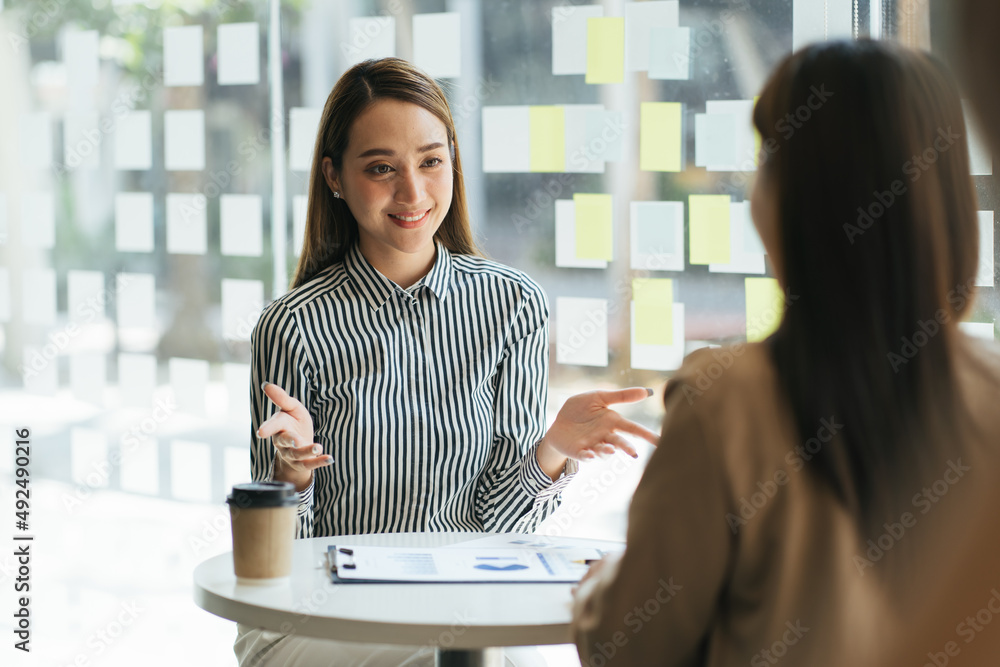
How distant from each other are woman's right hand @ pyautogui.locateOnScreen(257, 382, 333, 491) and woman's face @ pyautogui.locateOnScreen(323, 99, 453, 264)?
0.39 m

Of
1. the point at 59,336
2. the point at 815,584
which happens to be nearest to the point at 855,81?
the point at 815,584

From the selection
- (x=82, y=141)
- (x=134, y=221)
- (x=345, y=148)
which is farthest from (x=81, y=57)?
(x=345, y=148)

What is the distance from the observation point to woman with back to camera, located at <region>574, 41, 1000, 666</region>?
0.83 meters

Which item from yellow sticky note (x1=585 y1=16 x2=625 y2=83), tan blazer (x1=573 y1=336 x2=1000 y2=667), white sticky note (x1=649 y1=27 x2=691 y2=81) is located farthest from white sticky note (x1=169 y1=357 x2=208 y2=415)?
tan blazer (x1=573 y1=336 x2=1000 y2=667)

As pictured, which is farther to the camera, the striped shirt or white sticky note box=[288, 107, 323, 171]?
white sticky note box=[288, 107, 323, 171]

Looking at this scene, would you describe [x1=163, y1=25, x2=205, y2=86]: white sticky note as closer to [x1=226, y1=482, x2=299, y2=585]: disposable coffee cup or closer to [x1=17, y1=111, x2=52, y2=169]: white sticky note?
[x1=17, y1=111, x2=52, y2=169]: white sticky note

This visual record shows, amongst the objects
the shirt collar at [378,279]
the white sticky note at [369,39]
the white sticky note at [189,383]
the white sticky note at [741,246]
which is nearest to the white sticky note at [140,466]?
the white sticky note at [189,383]

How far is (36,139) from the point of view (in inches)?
129

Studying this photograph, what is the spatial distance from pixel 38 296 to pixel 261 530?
2.49 metres

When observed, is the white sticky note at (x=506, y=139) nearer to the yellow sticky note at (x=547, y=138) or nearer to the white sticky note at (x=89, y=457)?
the yellow sticky note at (x=547, y=138)

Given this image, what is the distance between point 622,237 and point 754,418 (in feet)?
5.13

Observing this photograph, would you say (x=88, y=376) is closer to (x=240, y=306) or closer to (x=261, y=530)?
(x=240, y=306)

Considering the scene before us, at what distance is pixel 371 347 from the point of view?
6.19 feet

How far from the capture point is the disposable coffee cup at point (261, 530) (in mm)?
1300
